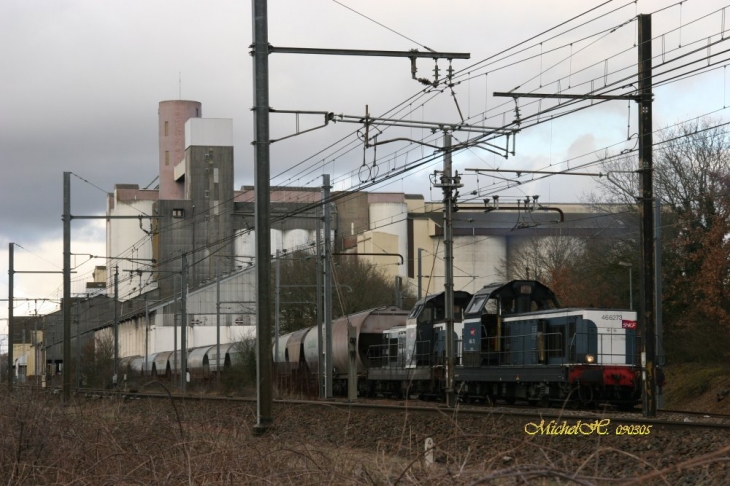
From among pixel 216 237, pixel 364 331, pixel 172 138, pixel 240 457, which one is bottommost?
pixel 240 457

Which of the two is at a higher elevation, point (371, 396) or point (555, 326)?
point (555, 326)

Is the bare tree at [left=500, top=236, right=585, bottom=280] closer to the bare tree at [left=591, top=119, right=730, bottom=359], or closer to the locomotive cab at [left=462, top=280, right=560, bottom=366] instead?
the bare tree at [left=591, top=119, right=730, bottom=359]

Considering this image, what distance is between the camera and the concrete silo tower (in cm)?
10975

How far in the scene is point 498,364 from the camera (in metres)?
30.1

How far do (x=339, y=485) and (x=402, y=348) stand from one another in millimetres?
28988

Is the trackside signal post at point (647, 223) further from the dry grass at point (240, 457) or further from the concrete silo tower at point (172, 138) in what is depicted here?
the concrete silo tower at point (172, 138)

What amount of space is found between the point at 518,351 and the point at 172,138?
285 ft

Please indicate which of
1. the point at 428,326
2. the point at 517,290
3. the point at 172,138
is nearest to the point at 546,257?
the point at 172,138

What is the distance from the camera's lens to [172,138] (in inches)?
4370

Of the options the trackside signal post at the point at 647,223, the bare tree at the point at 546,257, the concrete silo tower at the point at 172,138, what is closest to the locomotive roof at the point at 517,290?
the trackside signal post at the point at 647,223

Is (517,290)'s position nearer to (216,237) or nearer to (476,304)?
(476,304)

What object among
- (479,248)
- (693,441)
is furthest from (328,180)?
(479,248)

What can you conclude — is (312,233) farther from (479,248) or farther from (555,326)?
(555,326)

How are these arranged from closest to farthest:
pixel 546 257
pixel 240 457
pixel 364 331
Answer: pixel 240 457 → pixel 364 331 → pixel 546 257
